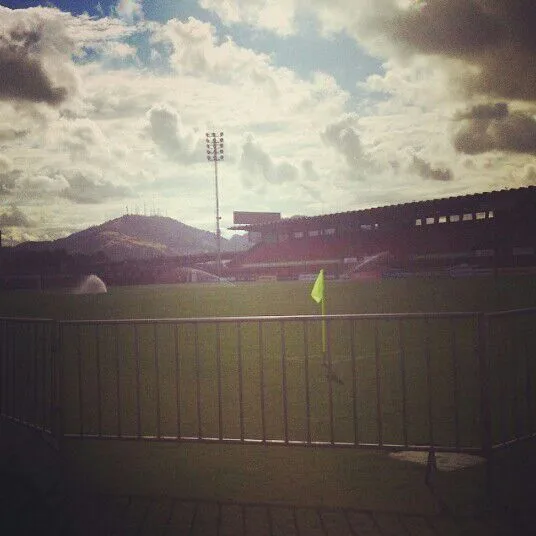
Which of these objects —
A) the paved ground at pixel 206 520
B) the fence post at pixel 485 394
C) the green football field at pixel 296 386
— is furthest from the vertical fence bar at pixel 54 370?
the fence post at pixel 485 394

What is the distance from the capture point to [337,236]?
71.9 meters

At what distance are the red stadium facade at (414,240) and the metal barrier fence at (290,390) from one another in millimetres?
33469

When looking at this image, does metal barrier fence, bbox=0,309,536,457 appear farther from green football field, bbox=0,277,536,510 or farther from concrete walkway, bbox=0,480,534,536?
concrete walkway, bbox=0,480,534,536

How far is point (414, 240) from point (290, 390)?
57.6 m

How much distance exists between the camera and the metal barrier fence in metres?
4.82

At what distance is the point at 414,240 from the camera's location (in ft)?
208

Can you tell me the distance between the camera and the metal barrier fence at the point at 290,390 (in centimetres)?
482

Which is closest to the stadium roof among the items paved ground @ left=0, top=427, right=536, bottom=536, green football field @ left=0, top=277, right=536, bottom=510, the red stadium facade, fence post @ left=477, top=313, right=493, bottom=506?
the red stadium facade

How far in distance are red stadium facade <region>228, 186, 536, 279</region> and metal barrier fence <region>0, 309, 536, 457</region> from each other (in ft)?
110

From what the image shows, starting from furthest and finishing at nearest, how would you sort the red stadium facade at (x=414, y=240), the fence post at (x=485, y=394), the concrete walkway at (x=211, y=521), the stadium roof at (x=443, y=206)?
the stadium roof at (x=443, y=206), the red stadium facade at (x=414, y=240), the fence post at (x=485, y=394), the concrete walkway at (x=211, y=521)

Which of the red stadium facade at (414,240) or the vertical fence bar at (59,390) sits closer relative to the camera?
the vertical fence bar at (59,390)

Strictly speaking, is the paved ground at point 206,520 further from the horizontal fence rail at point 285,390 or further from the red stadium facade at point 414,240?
the red stadium facade at point 414,240

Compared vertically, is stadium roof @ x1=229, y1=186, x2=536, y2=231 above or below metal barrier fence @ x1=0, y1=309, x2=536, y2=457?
above

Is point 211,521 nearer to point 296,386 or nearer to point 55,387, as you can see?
point 55,387
